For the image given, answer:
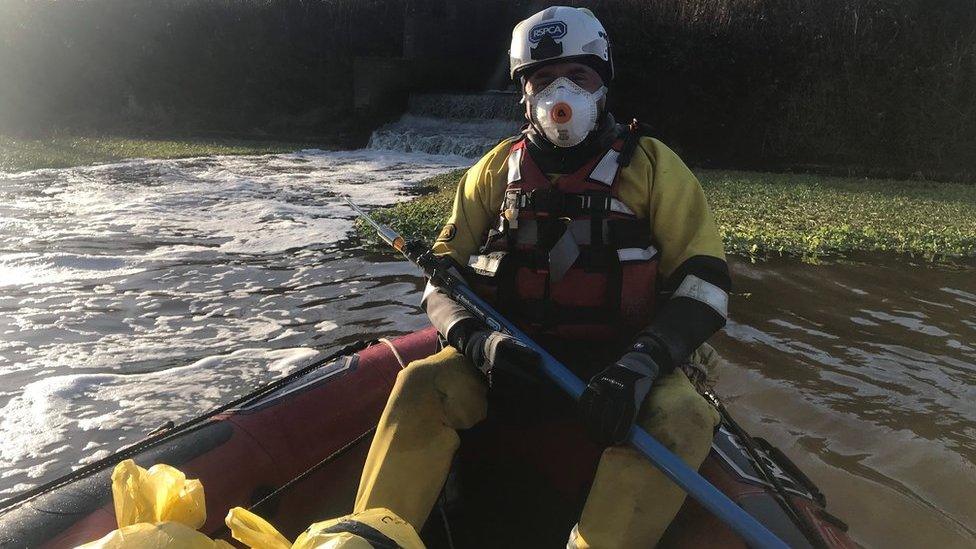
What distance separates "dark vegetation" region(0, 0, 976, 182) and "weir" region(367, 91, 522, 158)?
4.95ft

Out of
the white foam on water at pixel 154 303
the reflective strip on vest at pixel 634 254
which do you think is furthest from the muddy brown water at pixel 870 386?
the white foam on water at pixel 154 303

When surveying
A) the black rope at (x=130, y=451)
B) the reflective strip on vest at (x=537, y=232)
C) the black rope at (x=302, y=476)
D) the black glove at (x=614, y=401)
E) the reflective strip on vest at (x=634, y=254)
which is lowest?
the black rope at (x=302, y=476)

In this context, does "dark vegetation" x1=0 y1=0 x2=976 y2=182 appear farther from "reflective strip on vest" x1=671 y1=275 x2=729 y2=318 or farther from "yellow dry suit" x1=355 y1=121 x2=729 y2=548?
"reflective strip on vest" x1=671 y1=275 x2=729 y2=318

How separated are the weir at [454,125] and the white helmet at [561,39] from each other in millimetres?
13544

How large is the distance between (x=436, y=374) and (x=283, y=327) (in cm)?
326

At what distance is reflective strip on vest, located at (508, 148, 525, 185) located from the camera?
2.77 metres

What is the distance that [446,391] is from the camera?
2293 mm

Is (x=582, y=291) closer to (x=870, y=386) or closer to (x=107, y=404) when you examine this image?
(x=870, y=386)

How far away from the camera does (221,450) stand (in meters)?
2.62

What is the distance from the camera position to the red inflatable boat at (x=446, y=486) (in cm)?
219

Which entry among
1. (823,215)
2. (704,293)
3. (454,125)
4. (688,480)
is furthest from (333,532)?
(454,125)

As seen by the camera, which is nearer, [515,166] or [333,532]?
[333,532]

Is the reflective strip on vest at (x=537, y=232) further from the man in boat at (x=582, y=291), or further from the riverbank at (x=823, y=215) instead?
the riverbank at (x=823, y=215)

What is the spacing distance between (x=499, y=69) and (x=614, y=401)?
20.1 m
